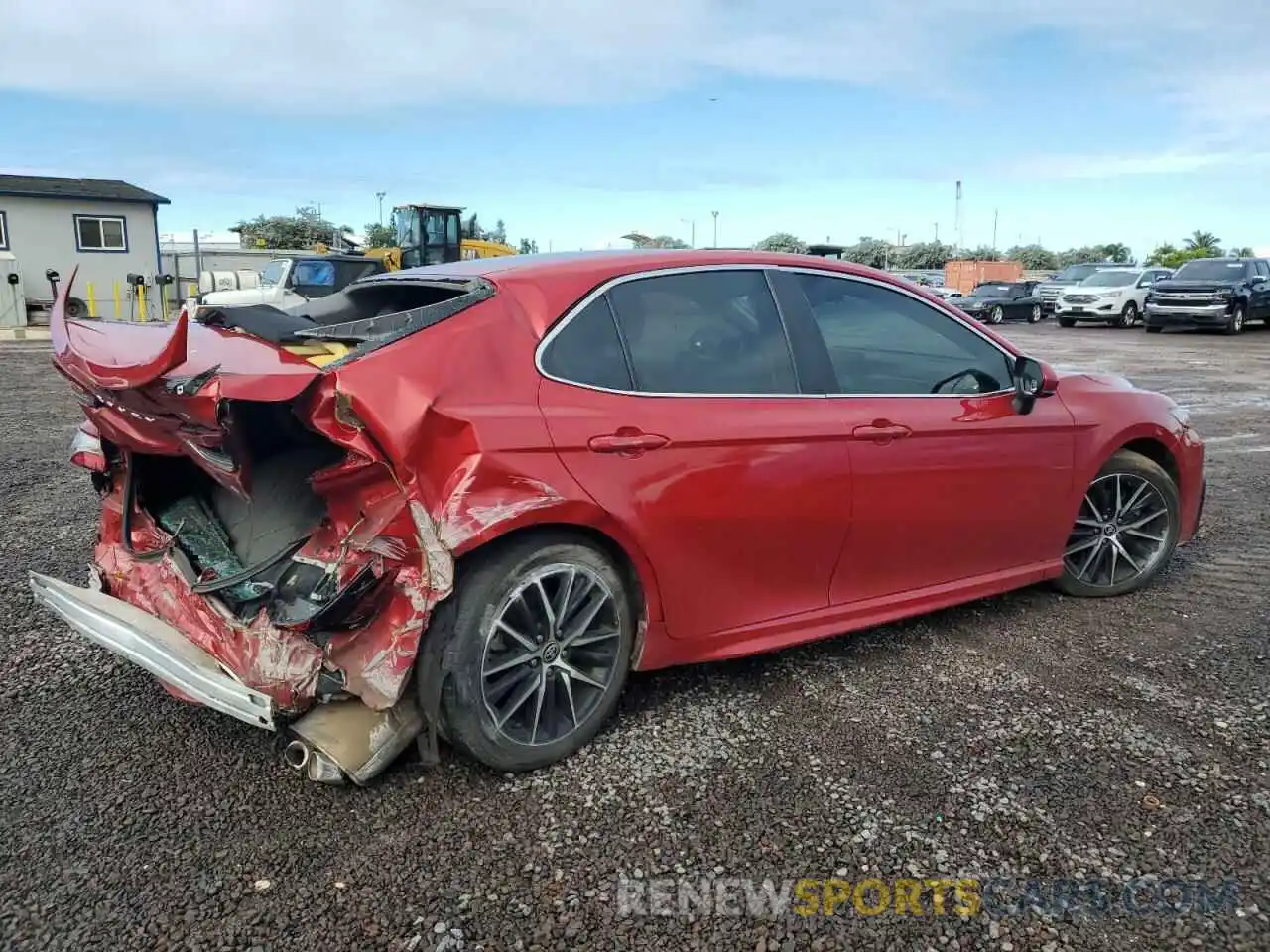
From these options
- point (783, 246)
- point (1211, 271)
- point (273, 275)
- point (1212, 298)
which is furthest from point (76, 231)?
point (1211, 271)

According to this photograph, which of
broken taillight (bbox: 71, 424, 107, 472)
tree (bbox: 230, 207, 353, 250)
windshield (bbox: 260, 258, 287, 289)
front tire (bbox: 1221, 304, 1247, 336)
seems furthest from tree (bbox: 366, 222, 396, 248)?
broken taillight (bbox: 71, 424, 107, 472)

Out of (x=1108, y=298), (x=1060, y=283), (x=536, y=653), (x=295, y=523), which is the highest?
(x=1060, y=283)

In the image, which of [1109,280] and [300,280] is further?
[1109,280]

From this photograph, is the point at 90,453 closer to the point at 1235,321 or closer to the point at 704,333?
the point at 704,333

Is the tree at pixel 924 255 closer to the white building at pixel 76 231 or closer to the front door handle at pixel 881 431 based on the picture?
the white building at pixel 76 231

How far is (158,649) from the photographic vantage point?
2941 millimetres

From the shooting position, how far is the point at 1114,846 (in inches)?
106

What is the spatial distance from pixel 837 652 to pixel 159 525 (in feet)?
8.77

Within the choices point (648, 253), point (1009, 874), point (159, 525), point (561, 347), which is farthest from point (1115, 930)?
point (159, 525)

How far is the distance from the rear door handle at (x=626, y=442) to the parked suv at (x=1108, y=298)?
89.7 feet

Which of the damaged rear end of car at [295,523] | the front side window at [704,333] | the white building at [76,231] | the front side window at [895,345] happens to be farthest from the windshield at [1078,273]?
the damaged rear end of car at [295,523]

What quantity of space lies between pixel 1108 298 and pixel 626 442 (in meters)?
27.6

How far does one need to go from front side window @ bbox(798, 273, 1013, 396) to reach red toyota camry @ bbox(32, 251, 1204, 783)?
0.04 feet

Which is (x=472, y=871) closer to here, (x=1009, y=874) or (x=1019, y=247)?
(x=1009, y=874)
